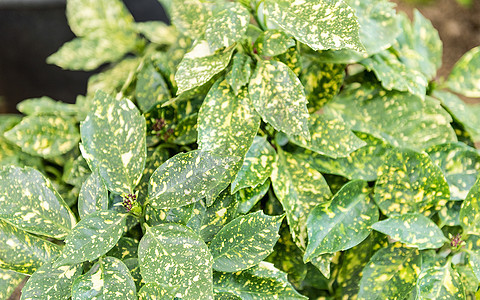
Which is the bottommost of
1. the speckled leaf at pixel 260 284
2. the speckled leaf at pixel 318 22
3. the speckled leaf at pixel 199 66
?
the speckled leaf at pixel 260 284

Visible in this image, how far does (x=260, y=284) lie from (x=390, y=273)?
19cm

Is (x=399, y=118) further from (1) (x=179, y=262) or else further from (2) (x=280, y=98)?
(1) (x=179, y=262)

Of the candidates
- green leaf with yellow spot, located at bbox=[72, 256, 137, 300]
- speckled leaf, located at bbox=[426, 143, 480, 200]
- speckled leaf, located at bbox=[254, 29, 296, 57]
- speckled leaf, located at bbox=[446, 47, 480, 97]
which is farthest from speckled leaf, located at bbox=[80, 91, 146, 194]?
speckled leaf, located at bbox=[446, 47, 480, 97]

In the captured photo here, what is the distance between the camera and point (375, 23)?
765 millimetres

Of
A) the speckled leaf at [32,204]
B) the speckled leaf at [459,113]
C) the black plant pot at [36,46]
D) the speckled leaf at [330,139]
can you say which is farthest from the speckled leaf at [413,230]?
the black plant pot at [36,46]

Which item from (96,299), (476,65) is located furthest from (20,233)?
(476,65)

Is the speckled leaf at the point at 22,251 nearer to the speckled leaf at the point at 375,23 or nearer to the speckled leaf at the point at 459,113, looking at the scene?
the speckled leaf at the point at 375,23

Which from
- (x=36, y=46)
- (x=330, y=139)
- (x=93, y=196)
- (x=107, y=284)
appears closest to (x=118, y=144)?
(x=93, y=196)

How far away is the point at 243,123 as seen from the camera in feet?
2.15

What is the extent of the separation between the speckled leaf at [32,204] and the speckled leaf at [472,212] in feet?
1.85

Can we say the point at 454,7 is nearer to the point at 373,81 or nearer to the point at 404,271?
the point at 373,81

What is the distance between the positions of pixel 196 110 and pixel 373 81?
31cm

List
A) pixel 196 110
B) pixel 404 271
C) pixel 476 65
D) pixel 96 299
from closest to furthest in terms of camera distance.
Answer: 1. pixel 96 299
2. pixel 404 271
3. pixel 196 110
4. pixel 476 65

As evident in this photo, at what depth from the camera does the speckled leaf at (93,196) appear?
63cm
